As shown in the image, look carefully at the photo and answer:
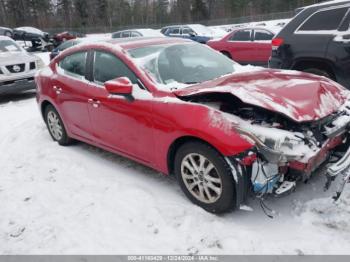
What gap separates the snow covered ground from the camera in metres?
3.07

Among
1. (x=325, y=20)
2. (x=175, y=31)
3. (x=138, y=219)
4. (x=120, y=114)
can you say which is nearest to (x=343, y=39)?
(x=325, y=20)

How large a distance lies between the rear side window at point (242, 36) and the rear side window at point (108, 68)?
340 inches

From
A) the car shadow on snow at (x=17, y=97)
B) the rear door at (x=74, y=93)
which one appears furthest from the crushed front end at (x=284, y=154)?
the car shadow on snow at (x=17, y=97)

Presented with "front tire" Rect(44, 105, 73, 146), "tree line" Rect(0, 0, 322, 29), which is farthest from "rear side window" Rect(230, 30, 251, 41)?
"tree line" Rect(0, 0, 322, 29)

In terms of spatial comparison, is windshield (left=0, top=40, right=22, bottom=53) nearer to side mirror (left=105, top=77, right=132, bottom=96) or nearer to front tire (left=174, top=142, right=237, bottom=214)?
side mirror (left=105, top=77, right=132, bottom=96)

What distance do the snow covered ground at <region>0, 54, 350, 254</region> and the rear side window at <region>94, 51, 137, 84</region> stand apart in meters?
1.22

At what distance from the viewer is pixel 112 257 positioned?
3.03 metres

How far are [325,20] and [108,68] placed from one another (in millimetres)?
3759

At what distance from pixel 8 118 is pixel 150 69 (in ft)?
16.7

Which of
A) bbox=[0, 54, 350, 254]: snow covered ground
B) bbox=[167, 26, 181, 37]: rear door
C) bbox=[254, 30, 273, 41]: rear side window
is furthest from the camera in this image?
bbox=[167, 26, 181, 37]: rear door

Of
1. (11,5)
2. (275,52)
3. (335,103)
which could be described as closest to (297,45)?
(275,52)

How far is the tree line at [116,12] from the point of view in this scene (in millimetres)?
62719

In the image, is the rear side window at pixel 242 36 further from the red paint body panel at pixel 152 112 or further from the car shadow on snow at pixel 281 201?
the car shadow on snow at pixel 281 201

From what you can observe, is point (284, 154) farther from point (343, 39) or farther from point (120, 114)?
point (343, 39)
